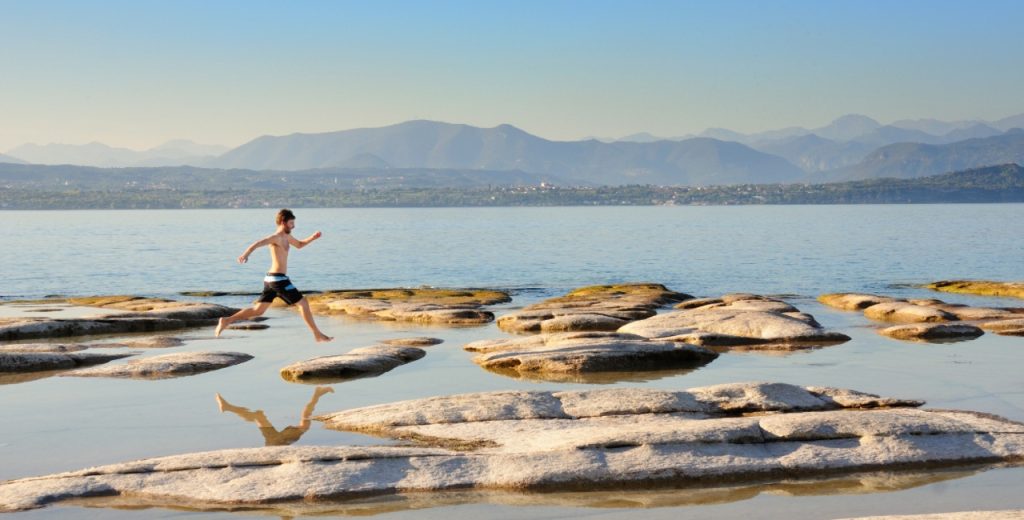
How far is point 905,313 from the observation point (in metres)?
34.2

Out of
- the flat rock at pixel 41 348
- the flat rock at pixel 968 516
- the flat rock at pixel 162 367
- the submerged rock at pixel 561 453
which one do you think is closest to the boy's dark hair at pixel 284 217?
the flat rock at pixel 162 367

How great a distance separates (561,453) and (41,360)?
1447 centimetres

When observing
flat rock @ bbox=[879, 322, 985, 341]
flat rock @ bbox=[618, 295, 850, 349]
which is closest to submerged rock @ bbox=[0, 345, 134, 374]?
flat rock @ bbox=[618, 295, 850, 349]

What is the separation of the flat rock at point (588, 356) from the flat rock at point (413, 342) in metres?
2.75

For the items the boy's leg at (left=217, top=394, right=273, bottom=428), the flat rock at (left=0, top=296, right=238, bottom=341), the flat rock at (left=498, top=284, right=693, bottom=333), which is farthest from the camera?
the flat rock at (left=498, top=284, right=693, bottom=333)

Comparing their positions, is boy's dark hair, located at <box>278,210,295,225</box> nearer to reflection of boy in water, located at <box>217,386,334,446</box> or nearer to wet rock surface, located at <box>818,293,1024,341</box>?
reflection of boy in water, located at <box>217,386,334,446</box>

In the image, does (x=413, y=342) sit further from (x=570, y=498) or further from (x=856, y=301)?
(x=856, y=301)

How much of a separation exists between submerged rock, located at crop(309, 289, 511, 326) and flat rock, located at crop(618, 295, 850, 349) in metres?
7.83

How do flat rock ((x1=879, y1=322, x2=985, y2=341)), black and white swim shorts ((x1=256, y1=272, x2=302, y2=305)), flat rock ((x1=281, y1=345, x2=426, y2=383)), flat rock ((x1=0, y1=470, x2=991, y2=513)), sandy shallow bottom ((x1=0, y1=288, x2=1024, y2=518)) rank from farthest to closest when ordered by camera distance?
flat rock ((x1=879, y1=322, x2=985, y2=341)) → black and white swim shorts ((x1=256, y1=272, x2=302, y2=305)) → flat rock ((x1=281, y1=345, x2=426, y2=383)) → sandy shallow bottom ((x1=0, y1=288, x2=1024, y2=518)) → flat rock ((x1=0, y1=470, x2=991, y2=513))

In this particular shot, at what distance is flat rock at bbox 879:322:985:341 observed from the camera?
28.9 metres

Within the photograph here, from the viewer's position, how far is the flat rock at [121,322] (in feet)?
99.1

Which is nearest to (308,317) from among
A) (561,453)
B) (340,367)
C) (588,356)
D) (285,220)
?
(285,220)

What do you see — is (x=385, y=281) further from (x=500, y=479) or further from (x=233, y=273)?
(x=500, y=479)

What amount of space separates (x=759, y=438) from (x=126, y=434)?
925 centimetres
